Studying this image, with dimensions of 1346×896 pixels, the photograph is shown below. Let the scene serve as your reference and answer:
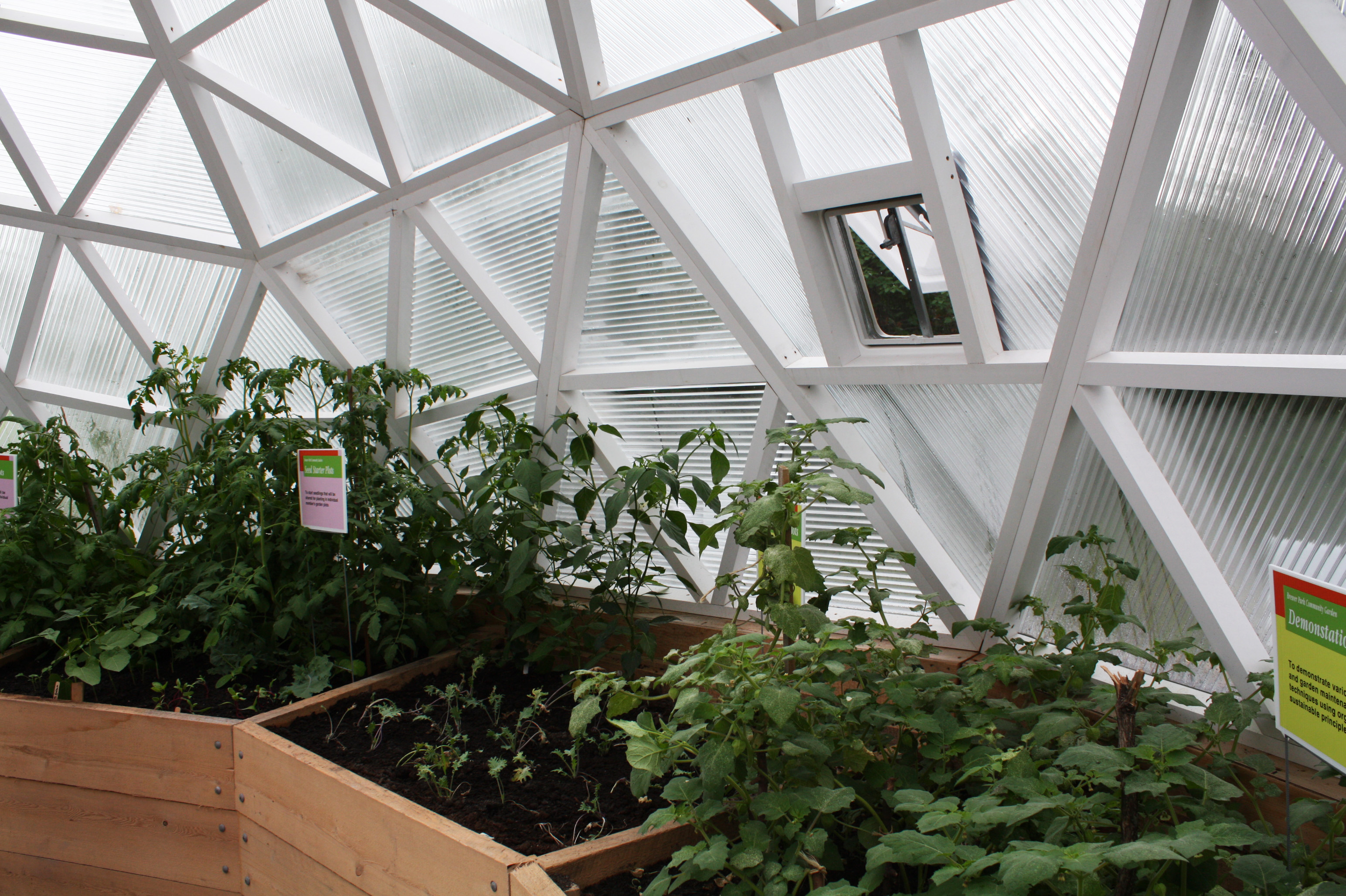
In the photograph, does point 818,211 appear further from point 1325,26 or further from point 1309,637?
point 1309,637

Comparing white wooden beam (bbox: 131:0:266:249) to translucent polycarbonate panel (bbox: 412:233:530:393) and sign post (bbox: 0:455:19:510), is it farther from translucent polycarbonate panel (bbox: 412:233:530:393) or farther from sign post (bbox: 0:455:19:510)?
sign post (bbox: 0:455:19:510)

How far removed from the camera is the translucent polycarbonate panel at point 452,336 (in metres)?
4.89

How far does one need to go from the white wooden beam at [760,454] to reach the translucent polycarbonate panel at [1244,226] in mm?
1525

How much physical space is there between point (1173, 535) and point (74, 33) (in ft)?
20.6

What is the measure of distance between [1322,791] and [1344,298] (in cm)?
132

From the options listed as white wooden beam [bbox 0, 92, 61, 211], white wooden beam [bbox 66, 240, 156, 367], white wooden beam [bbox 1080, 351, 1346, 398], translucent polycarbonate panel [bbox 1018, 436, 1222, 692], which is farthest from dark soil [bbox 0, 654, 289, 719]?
white wooden beam [bbox 1080, 351, 1346, 398]

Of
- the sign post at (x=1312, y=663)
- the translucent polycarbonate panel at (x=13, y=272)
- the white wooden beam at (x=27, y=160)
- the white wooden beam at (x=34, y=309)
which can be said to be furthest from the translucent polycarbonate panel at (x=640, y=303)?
the translucent polycarbonate panel at (x=13, y=272)

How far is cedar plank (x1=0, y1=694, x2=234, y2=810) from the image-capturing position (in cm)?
347

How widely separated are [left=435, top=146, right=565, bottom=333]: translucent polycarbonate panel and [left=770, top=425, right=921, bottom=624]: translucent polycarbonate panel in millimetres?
1616

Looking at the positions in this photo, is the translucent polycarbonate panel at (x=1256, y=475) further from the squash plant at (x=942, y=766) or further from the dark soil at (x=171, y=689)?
the dark soil at (x=171, y=689)

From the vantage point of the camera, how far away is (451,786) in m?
3.05

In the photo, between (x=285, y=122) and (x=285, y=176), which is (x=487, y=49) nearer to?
(x=285, y=122)

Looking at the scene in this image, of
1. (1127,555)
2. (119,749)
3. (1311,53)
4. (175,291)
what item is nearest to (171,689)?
(119,749)

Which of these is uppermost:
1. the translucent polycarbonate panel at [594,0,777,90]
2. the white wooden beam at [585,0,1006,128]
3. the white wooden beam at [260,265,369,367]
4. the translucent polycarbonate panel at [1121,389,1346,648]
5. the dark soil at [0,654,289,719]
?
the translucent polycarbonate panel at [594,0,777,90]
